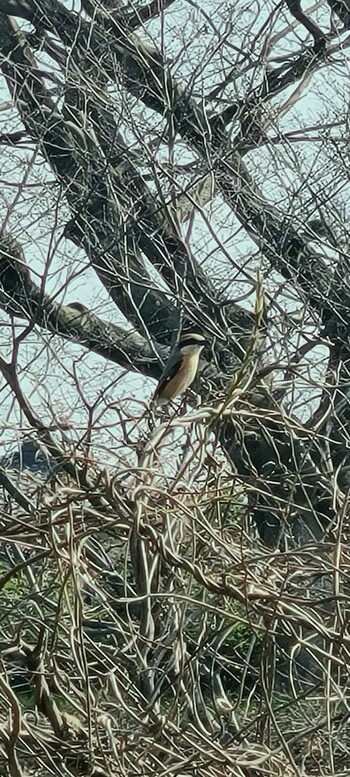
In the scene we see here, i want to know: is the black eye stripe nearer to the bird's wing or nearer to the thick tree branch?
the bird's wing

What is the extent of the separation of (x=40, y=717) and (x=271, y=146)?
7.36 m

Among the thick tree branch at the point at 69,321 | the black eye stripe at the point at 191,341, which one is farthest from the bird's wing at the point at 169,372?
the thick tree branch at the point at 69,321

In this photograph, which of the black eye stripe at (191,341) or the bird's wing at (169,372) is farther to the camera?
the black eye stripe at (191,341)

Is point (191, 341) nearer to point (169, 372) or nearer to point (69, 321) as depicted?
point (169, 372)

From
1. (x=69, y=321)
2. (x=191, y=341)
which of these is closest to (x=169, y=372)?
(x=191, y=341)

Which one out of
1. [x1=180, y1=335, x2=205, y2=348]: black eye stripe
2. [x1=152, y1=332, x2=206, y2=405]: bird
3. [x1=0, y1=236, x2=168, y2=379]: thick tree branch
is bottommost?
[x1=152, y1=332, x2=206, y2=405]: bird

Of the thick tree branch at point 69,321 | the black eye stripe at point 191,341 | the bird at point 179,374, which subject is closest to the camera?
the bird at point 179,374

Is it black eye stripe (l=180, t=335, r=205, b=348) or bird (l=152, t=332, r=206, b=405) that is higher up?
black eye stripe (l=180, t=335, r=205, b=348)

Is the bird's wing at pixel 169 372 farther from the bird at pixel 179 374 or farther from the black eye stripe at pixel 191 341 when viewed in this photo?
the black eye stripe at pixel 191 341

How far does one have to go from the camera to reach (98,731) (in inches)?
97.7

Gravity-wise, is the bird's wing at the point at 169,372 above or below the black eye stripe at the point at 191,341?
below

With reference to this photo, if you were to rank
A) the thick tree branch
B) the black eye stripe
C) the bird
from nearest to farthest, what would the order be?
1. the bird
2. the black eye stripe
3. the thick tree branch

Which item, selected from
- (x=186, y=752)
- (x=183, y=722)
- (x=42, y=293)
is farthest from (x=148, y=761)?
(x=42, y=293)

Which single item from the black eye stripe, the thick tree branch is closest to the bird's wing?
the black eye stripe
